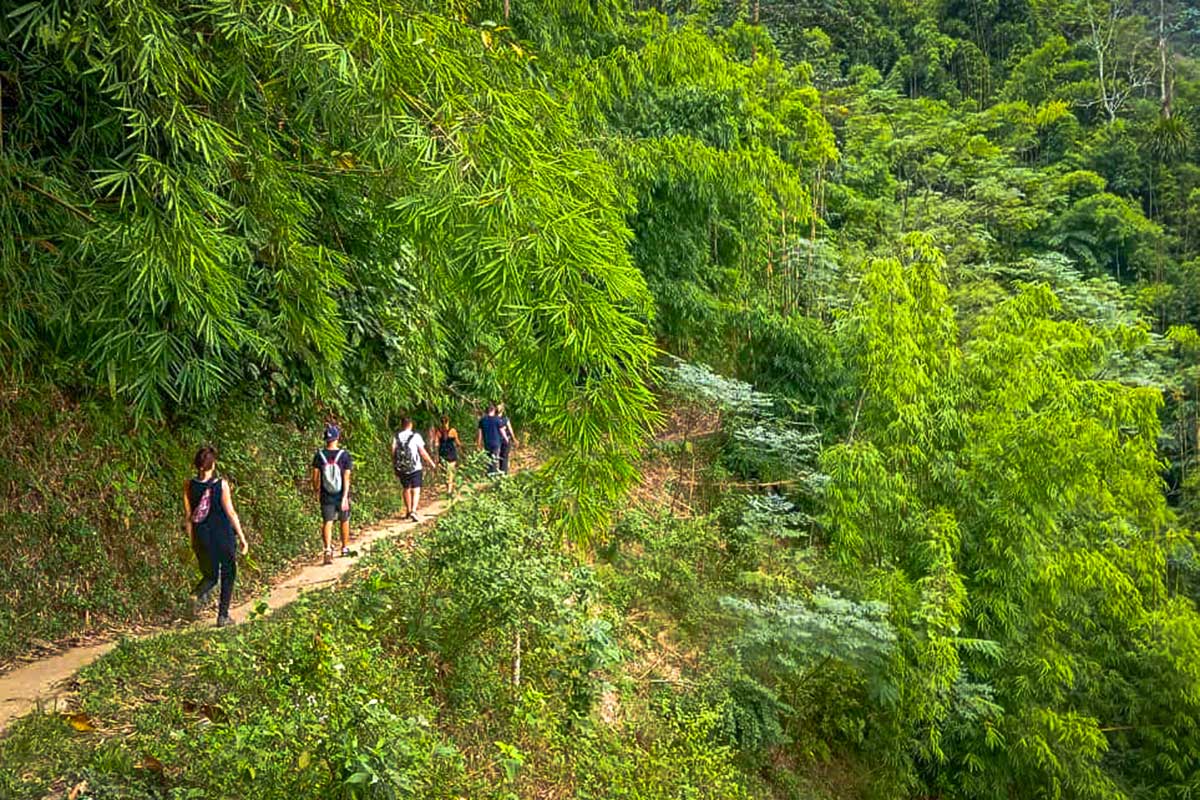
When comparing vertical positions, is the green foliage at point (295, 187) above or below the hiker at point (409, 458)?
above

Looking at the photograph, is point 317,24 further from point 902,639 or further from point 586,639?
point 902,639

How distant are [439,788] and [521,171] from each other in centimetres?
264

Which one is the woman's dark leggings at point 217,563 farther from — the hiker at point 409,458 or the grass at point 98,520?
the hiker at point 409,458

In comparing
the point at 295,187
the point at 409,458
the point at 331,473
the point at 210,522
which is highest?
the point at 295,187

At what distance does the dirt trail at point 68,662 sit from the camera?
415 cm

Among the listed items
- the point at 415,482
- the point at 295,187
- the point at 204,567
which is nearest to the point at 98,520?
the point at 204,567

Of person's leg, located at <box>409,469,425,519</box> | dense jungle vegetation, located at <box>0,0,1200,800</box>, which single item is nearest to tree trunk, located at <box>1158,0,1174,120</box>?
dense jungle vegetation, located at <box>0,0,1200,800</box>

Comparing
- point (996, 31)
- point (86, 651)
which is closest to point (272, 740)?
point (86, 651)

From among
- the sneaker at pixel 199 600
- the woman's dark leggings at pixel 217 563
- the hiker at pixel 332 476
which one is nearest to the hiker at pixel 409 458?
the hiker at pixel 332 476

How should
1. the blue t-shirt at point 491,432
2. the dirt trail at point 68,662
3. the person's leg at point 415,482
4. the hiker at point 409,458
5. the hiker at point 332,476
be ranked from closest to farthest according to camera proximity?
the dirt trail at point 68,662, the hiker at point 332,476, the hiker at point 409,458, the person's leg at point 415,482, the blue t-shirt at point 491,432

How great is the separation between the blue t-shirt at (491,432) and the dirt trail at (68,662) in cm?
138

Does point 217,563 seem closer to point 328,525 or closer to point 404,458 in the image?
point 328,525

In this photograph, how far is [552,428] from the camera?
2.32 m

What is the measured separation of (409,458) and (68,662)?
333 centimetres
